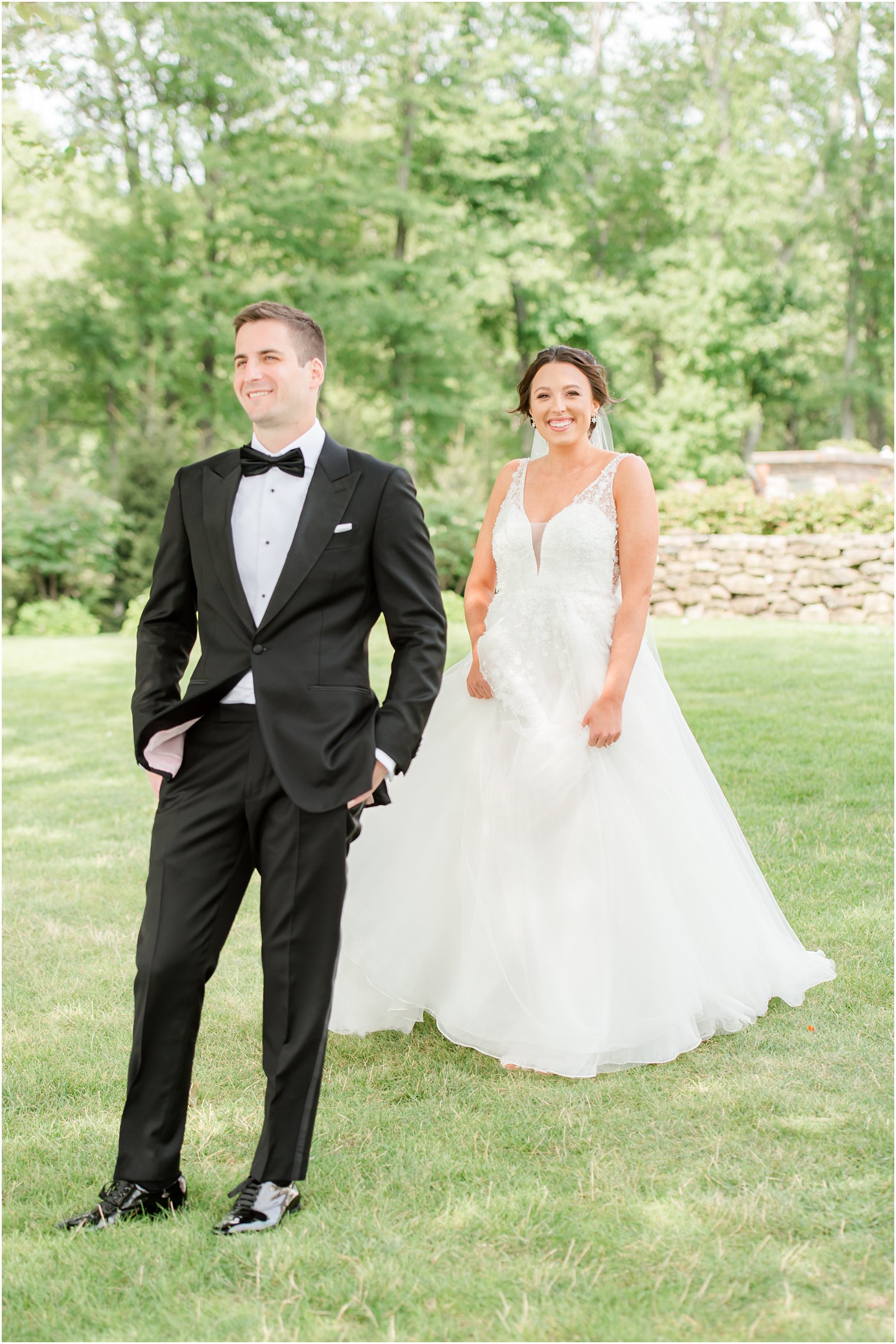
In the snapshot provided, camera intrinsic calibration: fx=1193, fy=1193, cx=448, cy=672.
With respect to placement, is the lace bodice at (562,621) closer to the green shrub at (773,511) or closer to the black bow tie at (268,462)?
the black bow tie at (268,462)

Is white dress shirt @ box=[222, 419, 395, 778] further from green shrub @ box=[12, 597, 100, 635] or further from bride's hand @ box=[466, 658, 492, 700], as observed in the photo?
green shrub @ box=[12, 597, 100, 635]

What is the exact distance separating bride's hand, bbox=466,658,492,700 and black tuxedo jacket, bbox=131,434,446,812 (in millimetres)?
1235

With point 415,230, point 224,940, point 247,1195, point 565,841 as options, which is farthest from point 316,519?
point 415,230

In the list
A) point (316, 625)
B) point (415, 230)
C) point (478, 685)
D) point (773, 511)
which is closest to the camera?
point (316, 625)

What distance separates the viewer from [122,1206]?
3.08 metres

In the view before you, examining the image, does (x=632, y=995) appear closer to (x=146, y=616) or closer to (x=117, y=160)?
(x=146, y=616)

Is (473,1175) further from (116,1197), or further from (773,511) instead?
(773,511)

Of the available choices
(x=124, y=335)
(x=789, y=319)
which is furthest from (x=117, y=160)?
(x=789, y=319)

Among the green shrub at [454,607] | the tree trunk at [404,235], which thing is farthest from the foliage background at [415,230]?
the green shrub at [454,607]

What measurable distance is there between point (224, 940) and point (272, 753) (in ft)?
1.69

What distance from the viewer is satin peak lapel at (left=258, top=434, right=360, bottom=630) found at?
10.0ft

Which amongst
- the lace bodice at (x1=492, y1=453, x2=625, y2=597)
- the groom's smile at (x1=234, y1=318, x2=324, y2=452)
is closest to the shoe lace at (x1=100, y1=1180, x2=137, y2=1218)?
the groom's smile at (x1=234, y1=318, x2=324, y2=452)

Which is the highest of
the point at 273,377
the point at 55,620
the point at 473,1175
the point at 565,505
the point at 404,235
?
the point at 404,235

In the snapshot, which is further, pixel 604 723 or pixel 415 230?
pixel 415 230
